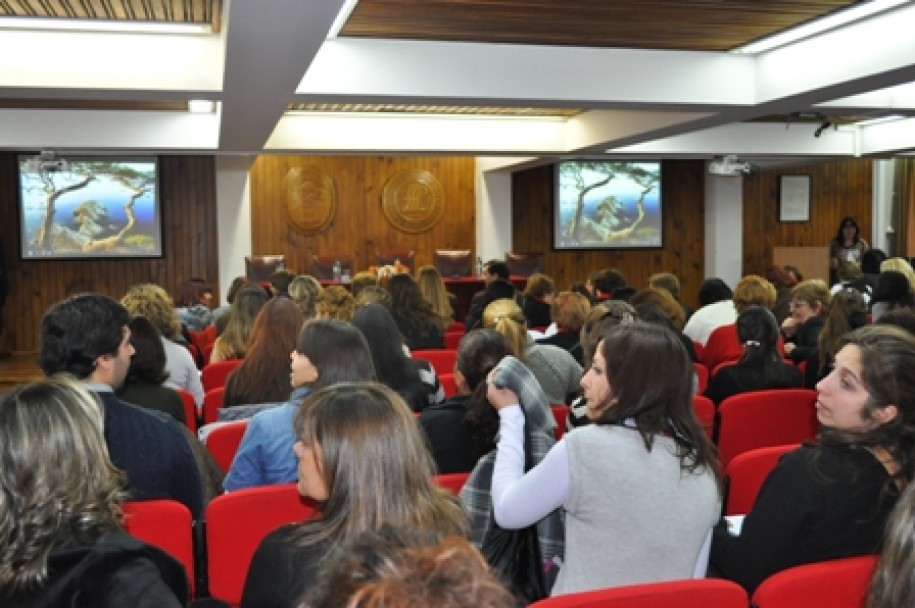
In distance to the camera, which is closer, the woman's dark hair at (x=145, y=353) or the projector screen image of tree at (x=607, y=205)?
the woman's dark hair at (x=145, y=353)

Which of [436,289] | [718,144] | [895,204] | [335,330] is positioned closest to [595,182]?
[718,144]

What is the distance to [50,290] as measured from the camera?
40.5 feet

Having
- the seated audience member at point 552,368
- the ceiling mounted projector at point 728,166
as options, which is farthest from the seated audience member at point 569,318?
the ceiling mounted projector at point 728,166

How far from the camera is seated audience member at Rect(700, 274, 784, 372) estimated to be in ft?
19.5

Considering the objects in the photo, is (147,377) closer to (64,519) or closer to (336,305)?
(336,305)

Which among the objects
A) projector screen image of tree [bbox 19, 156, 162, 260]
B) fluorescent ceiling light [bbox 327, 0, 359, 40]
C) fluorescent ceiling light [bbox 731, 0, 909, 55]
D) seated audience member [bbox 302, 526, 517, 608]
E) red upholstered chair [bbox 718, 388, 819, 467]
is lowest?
red upholstered chair [bbox 718, 388, 819, 467]

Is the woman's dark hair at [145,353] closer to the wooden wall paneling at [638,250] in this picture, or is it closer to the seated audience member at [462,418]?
the seated audience member at [462,418]

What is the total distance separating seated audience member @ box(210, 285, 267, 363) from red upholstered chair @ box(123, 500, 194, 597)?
300 centimetres

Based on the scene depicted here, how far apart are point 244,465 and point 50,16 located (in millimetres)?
3494

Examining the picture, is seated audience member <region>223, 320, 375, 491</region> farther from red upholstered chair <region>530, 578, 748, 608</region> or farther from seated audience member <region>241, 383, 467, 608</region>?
red upholstered chair <region>530, 578, 748, 608</region>

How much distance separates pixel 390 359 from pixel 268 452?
47.9 inches

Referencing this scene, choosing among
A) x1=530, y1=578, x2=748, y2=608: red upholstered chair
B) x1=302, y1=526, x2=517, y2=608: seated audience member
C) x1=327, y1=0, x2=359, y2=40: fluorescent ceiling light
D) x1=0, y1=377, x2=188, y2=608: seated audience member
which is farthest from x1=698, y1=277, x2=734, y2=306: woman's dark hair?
x1=302, y1=526, x2=517, y2=608: seated audience member

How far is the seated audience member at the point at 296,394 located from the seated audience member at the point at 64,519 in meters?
1.36

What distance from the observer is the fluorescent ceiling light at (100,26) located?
17.7ft
